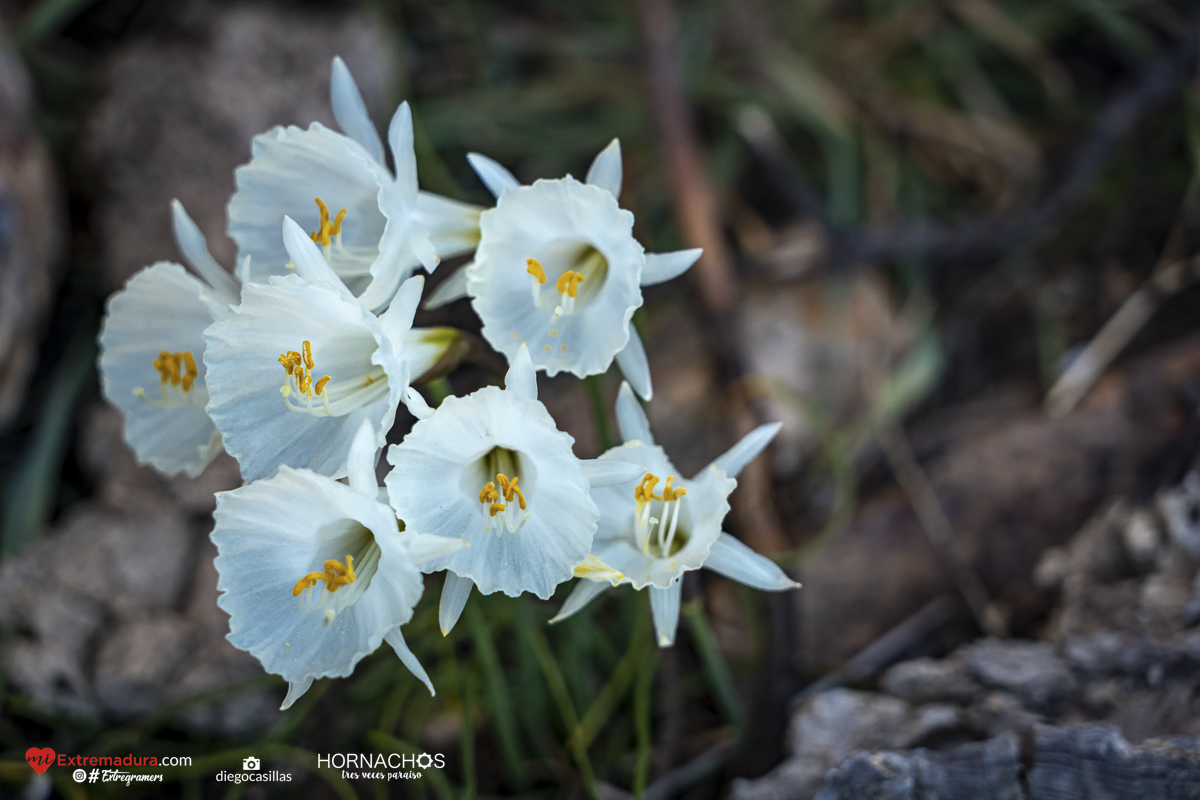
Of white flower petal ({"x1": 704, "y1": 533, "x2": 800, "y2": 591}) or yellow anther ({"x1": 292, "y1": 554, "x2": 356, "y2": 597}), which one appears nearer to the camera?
yellow anther ({"x1": 292, "y1": 554, "x2": 356, "y2": 597})

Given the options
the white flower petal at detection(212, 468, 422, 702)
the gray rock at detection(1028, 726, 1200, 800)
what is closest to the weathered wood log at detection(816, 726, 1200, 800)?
the gray rock at detection(1028, 726, 1200, 800)

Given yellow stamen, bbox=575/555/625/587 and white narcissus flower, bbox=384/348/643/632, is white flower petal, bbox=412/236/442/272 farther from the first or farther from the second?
yellow stamen, bbox=575/555/625/587

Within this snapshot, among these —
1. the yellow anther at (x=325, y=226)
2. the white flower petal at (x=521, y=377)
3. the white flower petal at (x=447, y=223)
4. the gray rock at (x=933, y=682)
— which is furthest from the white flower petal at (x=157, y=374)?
the gray rock at (x=933, y=682)

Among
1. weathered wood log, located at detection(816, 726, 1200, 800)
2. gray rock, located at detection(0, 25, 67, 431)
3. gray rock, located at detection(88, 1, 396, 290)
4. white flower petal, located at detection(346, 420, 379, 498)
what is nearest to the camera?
white flower petal, located at detection(346, 420, 379, 498)

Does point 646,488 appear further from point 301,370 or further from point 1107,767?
point 1107,767

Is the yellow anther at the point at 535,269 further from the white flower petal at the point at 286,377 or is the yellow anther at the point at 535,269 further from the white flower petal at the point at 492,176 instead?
the white flower petal at the point at 286,377

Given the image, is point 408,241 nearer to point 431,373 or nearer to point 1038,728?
point 431,373

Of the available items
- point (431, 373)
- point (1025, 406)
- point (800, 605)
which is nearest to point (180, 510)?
point (431, 373)
